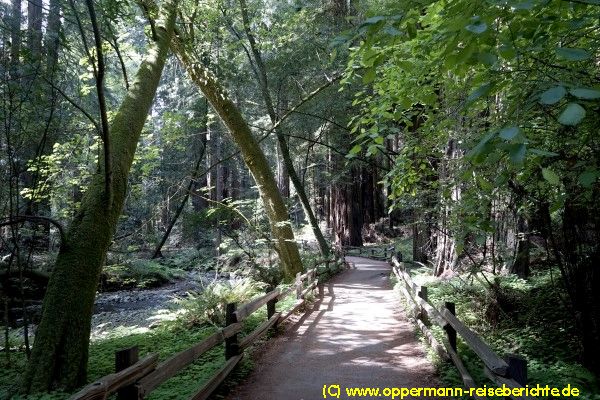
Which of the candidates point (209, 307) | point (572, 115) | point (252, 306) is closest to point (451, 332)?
point (252, 306)

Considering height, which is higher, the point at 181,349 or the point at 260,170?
the point at 260,170

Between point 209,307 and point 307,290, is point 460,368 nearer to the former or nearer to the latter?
point 209,307

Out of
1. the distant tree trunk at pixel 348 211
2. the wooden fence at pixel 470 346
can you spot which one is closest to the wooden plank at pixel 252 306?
the wooden fence at pixel 470 346

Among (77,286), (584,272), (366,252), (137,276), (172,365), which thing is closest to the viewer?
(172,365)

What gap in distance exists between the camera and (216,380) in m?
4.95

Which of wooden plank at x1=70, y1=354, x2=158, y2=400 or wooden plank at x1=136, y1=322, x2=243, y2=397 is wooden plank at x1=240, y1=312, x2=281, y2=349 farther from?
wooden plank at x1=70, y1=354, x2=158, y2=400

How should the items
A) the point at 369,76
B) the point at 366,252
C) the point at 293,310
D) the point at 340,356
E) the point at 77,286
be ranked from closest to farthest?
the point at 369,76, the point at 77,286, the point at 340,356, the point at 293,310, the point at 366,252

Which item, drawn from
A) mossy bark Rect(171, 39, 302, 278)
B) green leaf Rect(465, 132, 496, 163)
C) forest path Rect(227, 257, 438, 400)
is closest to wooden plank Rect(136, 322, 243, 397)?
forest path Rect(227, 257, 438, 400)

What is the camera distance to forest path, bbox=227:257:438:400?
537cm

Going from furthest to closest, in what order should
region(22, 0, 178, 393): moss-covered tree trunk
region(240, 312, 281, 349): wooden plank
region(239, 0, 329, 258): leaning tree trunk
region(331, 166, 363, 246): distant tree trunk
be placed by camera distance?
region(331, 166, 363, 246): distant tree trunk
region(239, 0, 329, 258): leaning tree trunk
region(240, 312, 281, 349): wooden plank
region(22, 0, 178, 393): moss-covered tree trunk

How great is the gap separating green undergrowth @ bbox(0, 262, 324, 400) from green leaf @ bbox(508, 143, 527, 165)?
431cm

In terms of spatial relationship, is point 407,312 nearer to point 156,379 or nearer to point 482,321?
point 482,321

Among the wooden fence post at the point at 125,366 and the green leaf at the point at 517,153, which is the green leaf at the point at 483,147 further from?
the wooden fence post at the point at 125,366

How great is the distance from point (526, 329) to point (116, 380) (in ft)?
19.4
